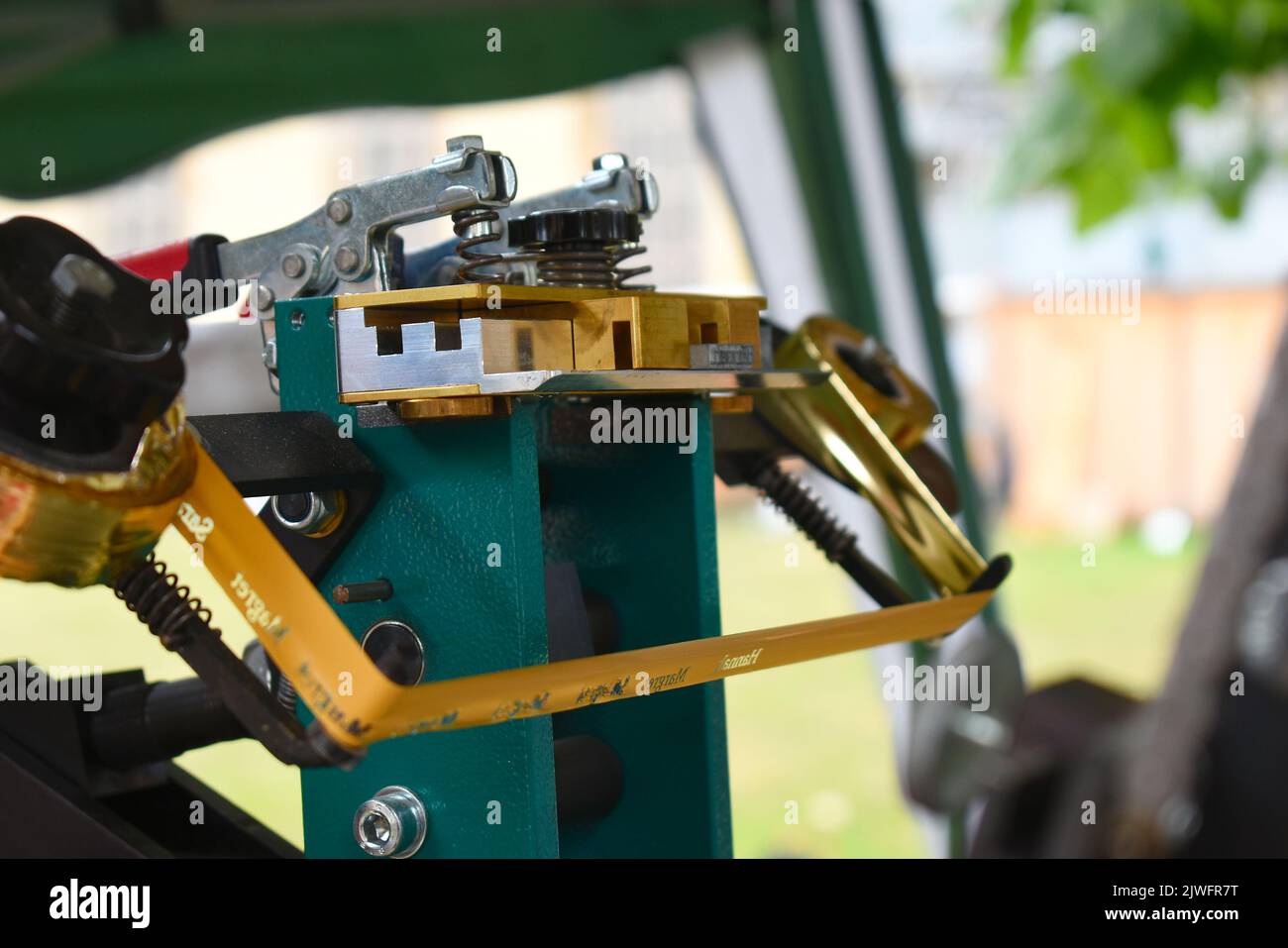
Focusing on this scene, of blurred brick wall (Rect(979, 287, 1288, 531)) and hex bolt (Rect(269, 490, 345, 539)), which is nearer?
hex bolt (Rect(269, 490, 345, 539))

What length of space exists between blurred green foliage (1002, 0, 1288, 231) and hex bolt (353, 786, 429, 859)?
96 centimetres

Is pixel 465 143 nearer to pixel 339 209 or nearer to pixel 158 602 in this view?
pixel 339 209

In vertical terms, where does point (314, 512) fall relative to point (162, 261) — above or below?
below

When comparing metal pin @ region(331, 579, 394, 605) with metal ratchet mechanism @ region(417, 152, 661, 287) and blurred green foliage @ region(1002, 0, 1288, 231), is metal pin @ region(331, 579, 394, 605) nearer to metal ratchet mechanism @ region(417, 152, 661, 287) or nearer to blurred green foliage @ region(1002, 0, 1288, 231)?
metal ratchet mechanism @ region(417, 152, 661, 287)

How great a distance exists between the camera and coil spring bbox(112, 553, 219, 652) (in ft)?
1.93

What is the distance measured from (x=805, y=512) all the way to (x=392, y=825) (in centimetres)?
33

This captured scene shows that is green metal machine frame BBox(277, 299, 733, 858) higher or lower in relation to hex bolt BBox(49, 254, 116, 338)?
lower

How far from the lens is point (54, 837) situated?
2.27 feet

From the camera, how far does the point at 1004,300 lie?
676 centimetres

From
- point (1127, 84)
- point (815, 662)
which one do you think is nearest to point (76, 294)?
point (1127, 84)

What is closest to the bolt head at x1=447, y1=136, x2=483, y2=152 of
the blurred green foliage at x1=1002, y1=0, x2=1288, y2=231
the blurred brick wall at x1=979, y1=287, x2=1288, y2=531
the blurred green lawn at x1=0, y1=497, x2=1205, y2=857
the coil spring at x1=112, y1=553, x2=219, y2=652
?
the coil spring at x1=112, y1=553, x2=219, y2=652

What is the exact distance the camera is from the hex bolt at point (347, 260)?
70 centimetres

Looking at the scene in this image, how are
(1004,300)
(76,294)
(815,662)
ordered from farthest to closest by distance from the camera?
1. (1004,300)
2. (815,662)
3. (76,294)

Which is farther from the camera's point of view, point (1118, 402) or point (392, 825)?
point (1118, 402)
